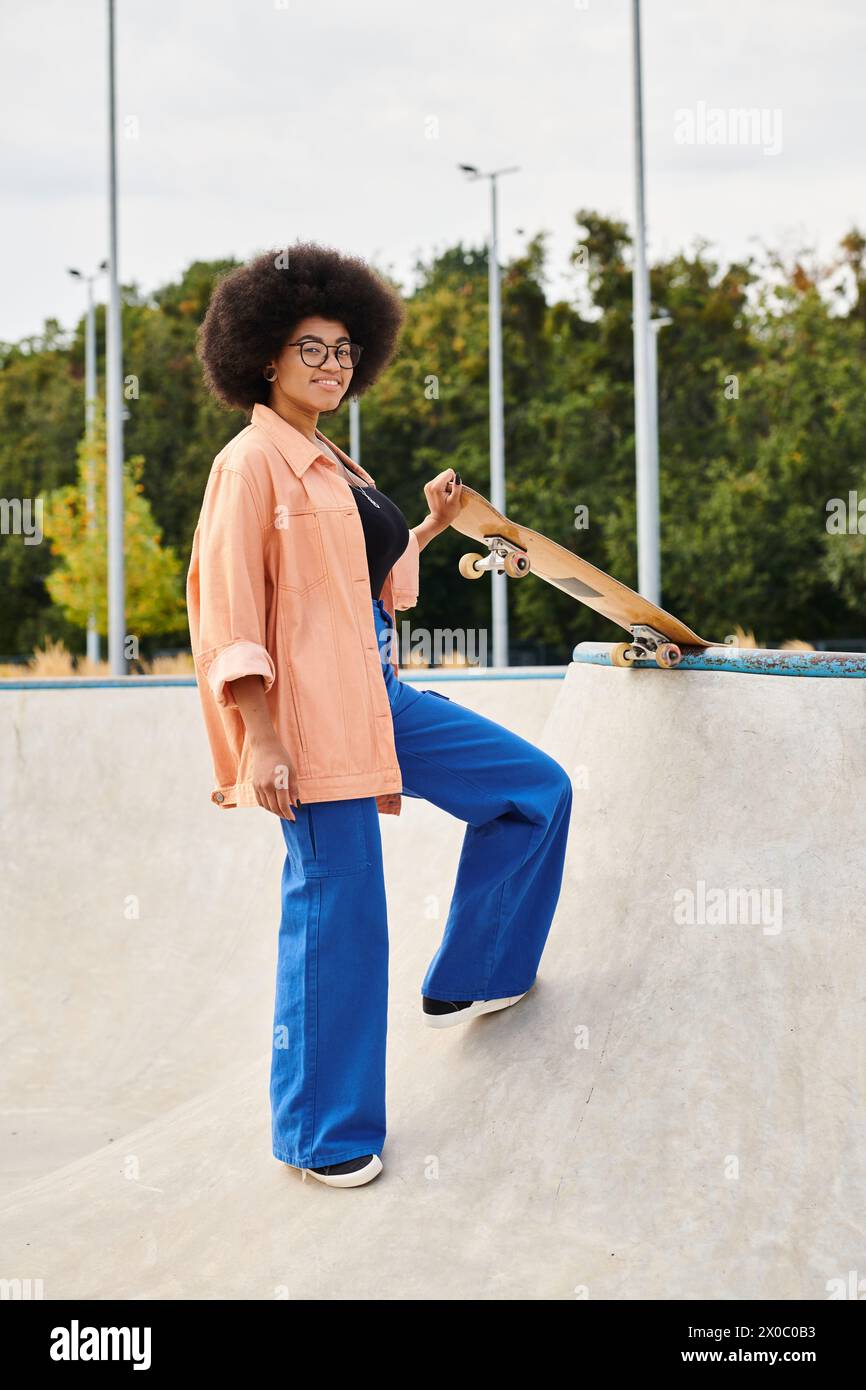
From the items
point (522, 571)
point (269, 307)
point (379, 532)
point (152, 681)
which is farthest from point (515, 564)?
point (152, 681)

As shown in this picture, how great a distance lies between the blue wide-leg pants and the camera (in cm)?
368

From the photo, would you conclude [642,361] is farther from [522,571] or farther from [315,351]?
[315,351]

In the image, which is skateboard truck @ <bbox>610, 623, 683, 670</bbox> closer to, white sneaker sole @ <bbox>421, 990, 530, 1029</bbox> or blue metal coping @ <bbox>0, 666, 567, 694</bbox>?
white sneaker sole @ <bbox>421, 990, 530, 1029</bbox>

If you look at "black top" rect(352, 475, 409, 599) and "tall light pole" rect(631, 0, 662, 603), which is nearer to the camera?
"black top" rect(352, 475, 409, 599)

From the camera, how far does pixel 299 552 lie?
11.9 ft

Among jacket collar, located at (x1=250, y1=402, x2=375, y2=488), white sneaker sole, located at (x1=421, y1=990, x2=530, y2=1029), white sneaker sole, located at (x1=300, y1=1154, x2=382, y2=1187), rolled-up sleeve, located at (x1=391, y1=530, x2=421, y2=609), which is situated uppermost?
jacket collar, located at (x1=250, y1=402, x2=375, y2=488)

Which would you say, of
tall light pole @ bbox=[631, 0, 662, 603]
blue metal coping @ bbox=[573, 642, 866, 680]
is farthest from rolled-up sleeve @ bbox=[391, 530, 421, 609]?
tall light pole @ bbox=[631, 0, 662, 603]

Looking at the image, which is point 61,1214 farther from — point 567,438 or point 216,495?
point 567,438

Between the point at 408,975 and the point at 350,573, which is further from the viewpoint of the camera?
the point at 408,975

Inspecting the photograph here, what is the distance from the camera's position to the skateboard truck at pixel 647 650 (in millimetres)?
4328

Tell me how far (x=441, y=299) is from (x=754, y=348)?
8894 mm

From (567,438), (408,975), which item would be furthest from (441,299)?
(408,975)

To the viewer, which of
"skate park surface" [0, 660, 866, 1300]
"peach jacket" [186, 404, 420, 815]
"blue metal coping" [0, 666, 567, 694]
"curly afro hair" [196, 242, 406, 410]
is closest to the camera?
"skate park surface" [0, 660, 866, 1300]
